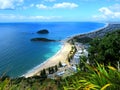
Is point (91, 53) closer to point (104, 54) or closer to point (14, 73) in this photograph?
Result: point (104, 54)

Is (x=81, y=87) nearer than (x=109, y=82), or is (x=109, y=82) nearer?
(x=109, y=82)

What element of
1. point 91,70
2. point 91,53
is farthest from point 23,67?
point 91,70

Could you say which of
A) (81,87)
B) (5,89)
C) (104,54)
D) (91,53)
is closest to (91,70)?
(81,87)

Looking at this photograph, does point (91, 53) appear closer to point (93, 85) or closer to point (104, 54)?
point (104, 54)

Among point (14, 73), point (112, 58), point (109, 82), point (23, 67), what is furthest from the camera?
point (23, 67)

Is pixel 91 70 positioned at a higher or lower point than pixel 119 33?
higher

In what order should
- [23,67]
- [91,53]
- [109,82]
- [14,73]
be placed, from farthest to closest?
[23,67], [14,73], [91,53], [109,82]

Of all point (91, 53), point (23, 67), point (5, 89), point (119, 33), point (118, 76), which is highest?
point (118, 76)

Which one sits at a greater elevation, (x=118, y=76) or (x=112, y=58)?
(x=118, y=76)

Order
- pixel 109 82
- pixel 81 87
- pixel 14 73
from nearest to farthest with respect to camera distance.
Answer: pixel 109 82 → pixel 81 87 → pixel 14 73
